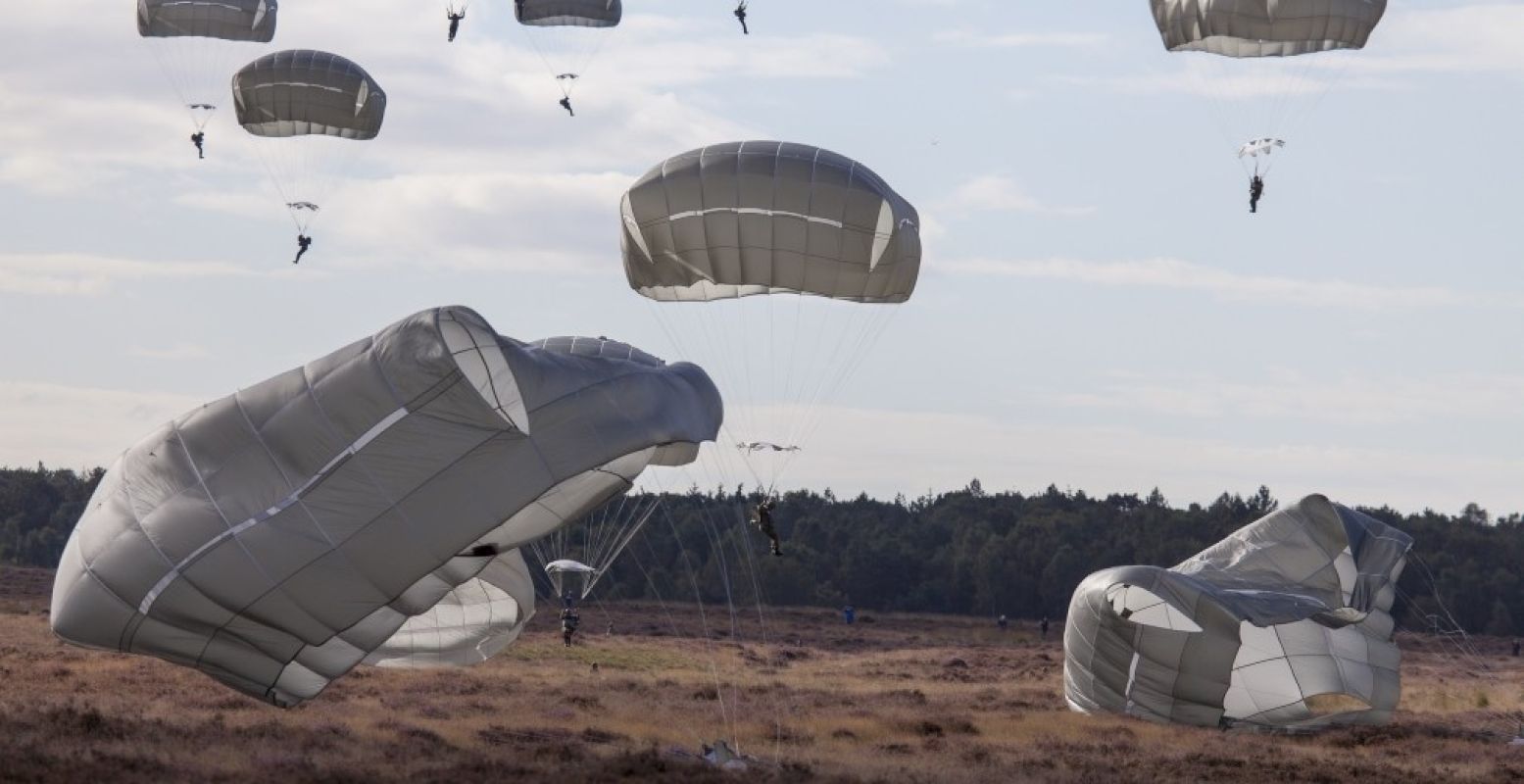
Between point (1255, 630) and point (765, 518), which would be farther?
point (1255, 630)

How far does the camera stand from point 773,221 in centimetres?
3347

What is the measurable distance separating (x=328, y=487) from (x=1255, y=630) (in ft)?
69.6

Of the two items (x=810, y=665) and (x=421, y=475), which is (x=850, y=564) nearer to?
(x=810, y=665)

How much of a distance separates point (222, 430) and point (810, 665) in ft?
132

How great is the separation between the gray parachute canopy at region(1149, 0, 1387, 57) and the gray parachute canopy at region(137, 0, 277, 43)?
21.7 meters

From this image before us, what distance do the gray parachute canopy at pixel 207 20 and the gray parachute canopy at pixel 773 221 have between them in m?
20.7

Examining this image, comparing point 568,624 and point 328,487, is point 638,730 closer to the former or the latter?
point 328,487

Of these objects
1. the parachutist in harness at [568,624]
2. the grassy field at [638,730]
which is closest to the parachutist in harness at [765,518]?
the grassy field at [638,730]

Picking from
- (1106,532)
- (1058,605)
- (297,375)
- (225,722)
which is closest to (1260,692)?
(225,722)

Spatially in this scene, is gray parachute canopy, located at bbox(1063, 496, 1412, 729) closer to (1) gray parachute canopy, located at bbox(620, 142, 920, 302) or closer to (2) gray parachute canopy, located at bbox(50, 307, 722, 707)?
(1) gray parachute canopy, located at bbox(620, 142, 920, 302)

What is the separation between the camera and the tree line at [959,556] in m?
110

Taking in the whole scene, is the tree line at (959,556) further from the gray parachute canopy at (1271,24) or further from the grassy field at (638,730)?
the gray parachute canopy at (1271,24)

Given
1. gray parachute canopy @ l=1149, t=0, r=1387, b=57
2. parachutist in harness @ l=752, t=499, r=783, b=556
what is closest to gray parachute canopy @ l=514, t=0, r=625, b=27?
gray parachute canopy @ l=1149, t=0, r=1387, b=57

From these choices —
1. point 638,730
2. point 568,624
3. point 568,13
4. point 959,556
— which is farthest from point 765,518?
point 959,556
